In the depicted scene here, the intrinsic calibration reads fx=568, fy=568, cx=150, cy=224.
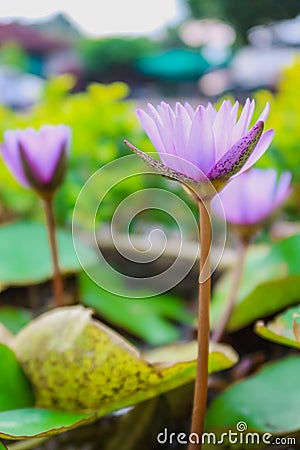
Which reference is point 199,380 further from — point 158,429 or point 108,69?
point 108,69

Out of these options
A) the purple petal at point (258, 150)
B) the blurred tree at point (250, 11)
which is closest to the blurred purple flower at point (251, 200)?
the purple petal at point (258, 150)

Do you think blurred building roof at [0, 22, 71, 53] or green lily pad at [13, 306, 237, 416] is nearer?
green lily pad at [13, 306, 237, 416]

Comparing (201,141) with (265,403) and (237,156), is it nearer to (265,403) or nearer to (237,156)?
(237,156)

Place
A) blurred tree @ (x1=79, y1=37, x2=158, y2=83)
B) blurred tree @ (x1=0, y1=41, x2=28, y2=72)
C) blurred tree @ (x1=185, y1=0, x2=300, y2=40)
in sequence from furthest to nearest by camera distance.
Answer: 1. blurred tree @ (x1=79, y1=37, x2=158, y2=83)
2. blurred tree @ (x1=185, y1=0, x2=300, y2=40)
3. blurred tree @ (x1=0, y1=41, x2=28, y2=72)

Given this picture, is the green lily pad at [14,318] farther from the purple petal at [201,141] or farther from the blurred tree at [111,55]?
the blurred tree at [111,55]

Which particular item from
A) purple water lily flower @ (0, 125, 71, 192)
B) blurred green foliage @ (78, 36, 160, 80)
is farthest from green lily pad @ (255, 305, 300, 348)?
blurred green foliage @ (78, 36, 160, 80)

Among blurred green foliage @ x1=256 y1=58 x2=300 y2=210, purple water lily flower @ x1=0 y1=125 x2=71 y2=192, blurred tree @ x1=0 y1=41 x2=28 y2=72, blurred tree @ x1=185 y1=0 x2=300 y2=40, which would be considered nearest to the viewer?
purple water lily flower @ x1=0 y1=125 x2=71 y2=192

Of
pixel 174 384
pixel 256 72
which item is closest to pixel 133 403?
pixel 174 384

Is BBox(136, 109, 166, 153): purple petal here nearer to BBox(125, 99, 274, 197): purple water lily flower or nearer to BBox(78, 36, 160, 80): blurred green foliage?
BBox(125, 99, 274, 197): purple water lily flower
